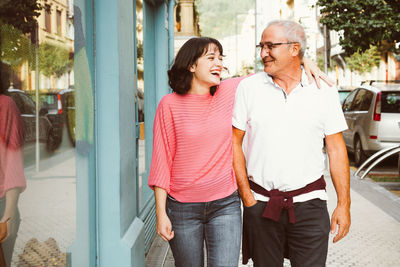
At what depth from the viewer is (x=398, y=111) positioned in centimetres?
1262

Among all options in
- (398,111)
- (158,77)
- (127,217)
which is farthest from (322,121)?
(398,111)

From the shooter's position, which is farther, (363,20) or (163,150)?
(363,20)

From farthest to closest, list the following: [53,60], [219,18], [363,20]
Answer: [219,18]
[363,20]
[53,60]

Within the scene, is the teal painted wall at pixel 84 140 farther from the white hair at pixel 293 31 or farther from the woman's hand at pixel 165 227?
the white hair at pixel 293 31

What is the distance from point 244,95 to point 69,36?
120 cm

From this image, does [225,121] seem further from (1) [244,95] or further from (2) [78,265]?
(2) [78,265]

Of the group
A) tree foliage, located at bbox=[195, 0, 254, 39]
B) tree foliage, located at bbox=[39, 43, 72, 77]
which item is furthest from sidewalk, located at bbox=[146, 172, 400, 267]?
tree foliage, located at bbox=[195, 0, 254, 39]

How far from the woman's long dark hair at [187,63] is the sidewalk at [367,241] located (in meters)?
2.52

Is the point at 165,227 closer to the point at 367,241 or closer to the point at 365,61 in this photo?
the point at 367,241

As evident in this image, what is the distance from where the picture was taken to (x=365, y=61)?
1363 inches

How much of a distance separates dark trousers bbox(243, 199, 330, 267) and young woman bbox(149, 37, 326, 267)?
0.51 ft

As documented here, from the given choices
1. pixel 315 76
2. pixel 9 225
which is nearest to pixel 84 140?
pixel 9 225

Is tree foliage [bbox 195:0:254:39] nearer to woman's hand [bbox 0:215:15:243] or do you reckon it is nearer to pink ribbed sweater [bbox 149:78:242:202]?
pink ribbed sweater [bbox 149:78:242:202]

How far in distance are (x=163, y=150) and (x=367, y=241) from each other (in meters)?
3.95
